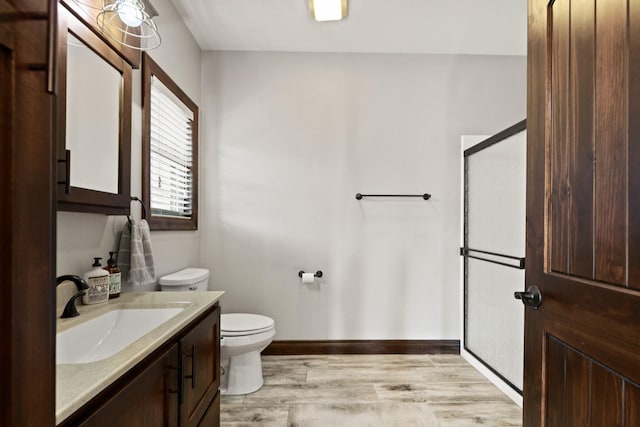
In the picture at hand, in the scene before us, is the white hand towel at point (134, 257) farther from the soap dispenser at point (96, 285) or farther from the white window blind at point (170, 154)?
the white window blind at point (170, 154)

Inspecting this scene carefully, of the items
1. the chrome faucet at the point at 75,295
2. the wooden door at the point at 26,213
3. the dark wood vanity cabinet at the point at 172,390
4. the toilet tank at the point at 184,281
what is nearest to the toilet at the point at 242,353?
the toilet tank at the point at 184,281

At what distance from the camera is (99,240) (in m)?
1.52

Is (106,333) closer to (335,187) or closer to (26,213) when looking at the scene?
(26,213)

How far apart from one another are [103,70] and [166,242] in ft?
3.47

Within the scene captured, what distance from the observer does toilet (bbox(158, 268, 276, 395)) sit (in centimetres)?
206

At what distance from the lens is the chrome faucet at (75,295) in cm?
119

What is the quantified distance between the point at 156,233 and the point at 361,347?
5.83 ft

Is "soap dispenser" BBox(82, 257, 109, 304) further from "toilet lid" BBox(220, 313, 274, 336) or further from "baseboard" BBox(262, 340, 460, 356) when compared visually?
"baseboard" BBox(262, 340, 460, 356)

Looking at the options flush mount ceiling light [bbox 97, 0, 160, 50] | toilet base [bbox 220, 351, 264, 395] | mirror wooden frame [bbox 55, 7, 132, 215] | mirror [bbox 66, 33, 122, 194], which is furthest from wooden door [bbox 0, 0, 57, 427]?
toilet base [bbox 220, 351, 264, 395]

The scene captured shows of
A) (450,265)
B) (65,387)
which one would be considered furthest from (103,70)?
(450,265)

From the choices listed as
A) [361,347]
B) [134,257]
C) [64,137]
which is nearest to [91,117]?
[64,137]

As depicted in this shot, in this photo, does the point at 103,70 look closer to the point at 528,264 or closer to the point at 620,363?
the point at 528,264

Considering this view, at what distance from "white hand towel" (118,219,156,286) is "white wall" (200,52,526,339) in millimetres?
1163

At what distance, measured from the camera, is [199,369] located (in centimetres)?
132
